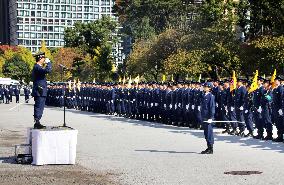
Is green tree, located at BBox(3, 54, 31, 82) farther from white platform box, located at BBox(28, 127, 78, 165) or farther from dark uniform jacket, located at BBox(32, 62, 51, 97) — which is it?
white platform box, located at BBox(28, 127, 78, 165)

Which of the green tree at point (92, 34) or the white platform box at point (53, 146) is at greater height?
the green tree at point (92, 34)

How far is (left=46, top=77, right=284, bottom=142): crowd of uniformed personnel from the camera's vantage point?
68.7 ft

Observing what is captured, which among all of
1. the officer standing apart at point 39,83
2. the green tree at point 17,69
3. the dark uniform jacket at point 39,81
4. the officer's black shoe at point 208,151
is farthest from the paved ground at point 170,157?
the green tree at point 17,69

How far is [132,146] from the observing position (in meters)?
19.0

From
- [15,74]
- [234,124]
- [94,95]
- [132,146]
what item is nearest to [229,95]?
[234,124]

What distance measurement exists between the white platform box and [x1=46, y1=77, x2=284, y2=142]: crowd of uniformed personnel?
15.8ft

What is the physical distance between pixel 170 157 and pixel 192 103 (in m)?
10.8

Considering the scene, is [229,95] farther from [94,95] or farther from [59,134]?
[94,95]

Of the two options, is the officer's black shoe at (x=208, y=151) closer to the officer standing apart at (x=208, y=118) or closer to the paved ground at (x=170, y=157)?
the officer standing apart at (x=208, y=118)

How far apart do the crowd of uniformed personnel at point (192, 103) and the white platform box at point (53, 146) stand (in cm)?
482

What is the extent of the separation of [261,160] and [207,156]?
1.45 metres

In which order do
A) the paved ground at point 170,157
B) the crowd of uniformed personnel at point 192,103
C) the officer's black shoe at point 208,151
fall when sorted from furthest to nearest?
the crowd of uniformed personnel at point 192,103 < the officer's black shoe at point 208,151 < the paved ground at point 170,157

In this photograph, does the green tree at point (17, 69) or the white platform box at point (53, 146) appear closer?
the white platform box at point (53, 146)

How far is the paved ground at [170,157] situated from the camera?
12.6 metres
